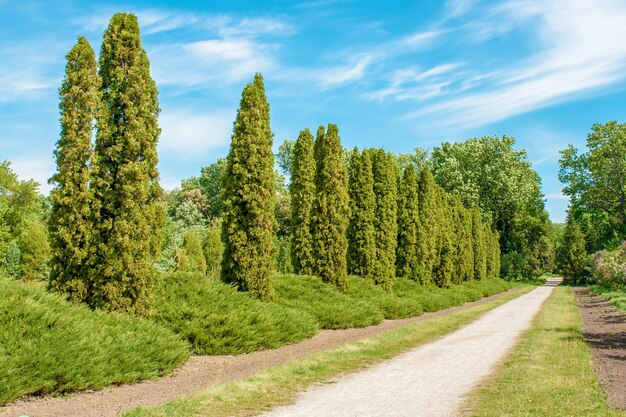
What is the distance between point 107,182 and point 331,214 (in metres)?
11.0

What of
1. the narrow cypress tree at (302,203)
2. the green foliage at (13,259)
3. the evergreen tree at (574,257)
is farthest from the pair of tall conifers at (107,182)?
the evergreen tree at (574,257)

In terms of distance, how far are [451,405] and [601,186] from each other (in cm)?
5142

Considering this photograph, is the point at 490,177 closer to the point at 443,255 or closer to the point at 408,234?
the point at 443,255

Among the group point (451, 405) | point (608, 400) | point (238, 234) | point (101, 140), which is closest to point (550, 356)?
point (608, 400)

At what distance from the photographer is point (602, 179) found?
51.2 metres

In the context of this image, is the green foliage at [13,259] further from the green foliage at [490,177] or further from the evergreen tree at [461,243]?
the green foliage at [490,177]

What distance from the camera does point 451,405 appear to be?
718 cm

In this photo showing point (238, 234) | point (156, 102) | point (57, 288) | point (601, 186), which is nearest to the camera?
point (57, 288)

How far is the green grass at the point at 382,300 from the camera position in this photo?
66.9 ft

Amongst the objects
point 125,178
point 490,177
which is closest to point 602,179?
point 490,177

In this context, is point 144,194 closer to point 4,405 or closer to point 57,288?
point 57,288

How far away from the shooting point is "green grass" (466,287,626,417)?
684 centimetres

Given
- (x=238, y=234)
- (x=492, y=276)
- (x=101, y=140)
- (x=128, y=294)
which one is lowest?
(x=492, y=276)

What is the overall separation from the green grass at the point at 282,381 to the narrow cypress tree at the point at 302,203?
6.85 m
